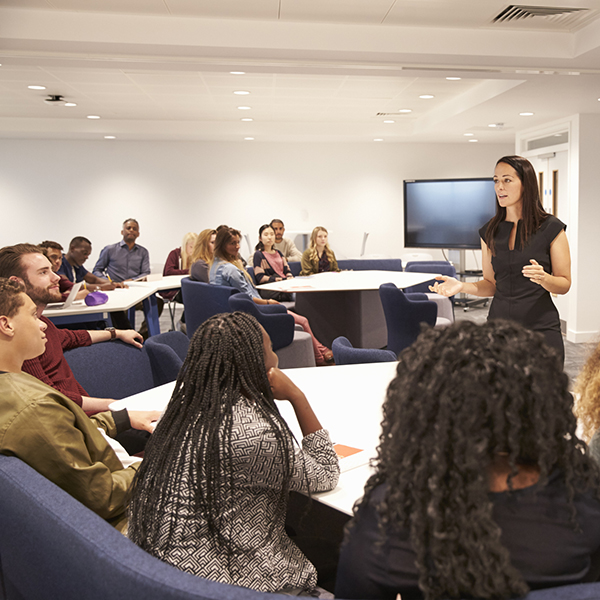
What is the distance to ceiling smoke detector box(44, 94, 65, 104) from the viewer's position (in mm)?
7098

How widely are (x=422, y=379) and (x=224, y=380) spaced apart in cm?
62

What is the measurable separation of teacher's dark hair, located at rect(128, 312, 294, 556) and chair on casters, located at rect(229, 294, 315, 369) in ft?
9.57

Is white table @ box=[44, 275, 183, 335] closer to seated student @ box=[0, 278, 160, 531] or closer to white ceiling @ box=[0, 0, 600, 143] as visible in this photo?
white ceiling @ box=[0, 0, 600, 143]

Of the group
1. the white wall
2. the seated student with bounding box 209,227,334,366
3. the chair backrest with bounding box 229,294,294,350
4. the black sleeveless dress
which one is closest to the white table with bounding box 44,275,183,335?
the seated student with bounding box 209,227,334,366

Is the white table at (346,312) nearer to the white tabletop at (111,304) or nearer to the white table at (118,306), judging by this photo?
the white table at (118,306)

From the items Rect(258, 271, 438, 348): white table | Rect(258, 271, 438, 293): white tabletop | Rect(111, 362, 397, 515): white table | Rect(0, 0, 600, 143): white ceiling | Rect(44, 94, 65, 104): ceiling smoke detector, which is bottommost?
Rect(258, 271, 438, 348): white table

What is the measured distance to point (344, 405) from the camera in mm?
2109

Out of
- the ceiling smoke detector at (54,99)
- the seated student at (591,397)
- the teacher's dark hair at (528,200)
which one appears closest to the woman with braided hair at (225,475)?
the seated student at (591,397)

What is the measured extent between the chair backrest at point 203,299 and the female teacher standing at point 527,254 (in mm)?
2715

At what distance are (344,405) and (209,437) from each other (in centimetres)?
95

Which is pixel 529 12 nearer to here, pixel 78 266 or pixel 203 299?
pixel 203 299

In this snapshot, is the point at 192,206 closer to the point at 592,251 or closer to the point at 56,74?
the point at 56,74

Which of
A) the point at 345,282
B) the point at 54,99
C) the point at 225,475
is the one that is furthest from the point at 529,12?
the point at 54,99

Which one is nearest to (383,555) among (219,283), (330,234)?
(219,283)
